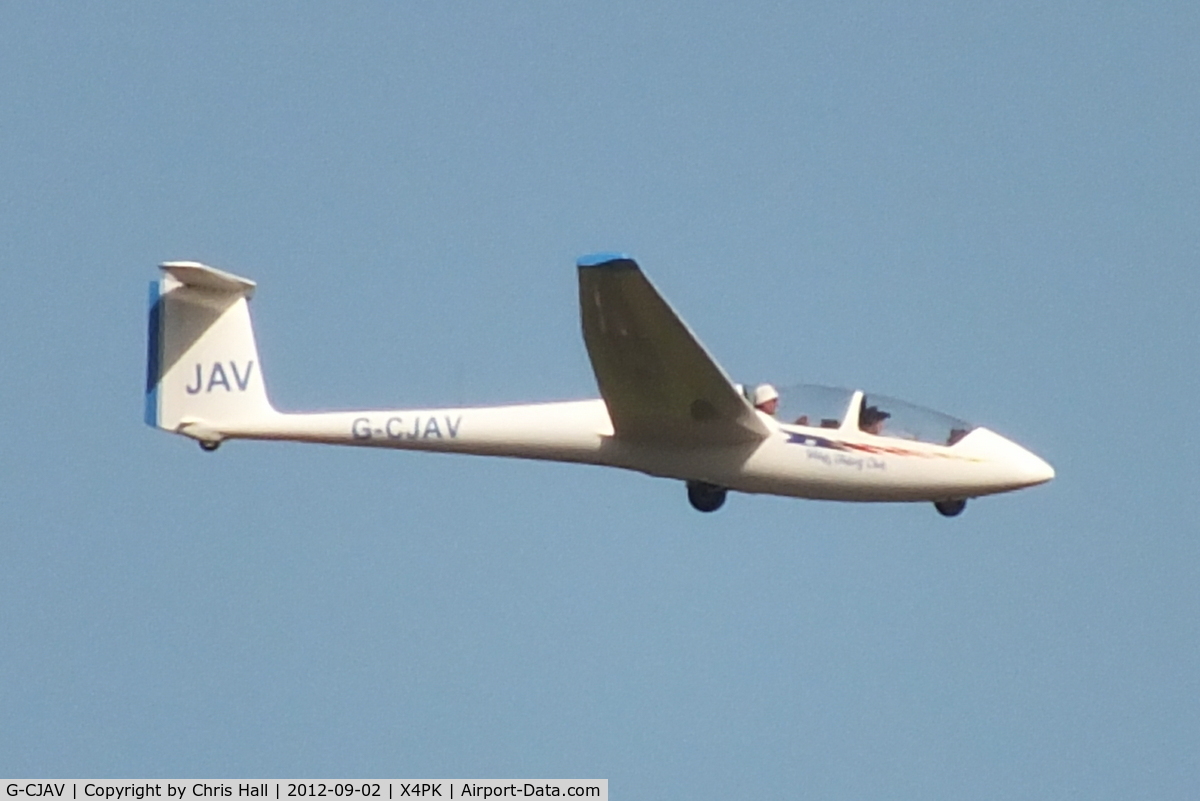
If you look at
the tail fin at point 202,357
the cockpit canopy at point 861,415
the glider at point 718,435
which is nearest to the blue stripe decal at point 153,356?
the tail fin at point 202,357

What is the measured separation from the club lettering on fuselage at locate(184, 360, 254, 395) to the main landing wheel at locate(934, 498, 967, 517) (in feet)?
25.7

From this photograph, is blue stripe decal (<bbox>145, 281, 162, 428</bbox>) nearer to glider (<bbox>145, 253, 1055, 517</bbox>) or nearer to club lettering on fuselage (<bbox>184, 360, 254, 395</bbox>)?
club lettering on fuselage (<bbox>184, 360, 254, 395</bbox>)

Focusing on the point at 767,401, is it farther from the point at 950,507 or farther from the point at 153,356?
the point at 153,356

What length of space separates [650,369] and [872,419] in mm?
2560

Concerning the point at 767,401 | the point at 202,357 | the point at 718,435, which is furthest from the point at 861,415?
the point at 202,357

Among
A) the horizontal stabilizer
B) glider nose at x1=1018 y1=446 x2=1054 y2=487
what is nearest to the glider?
glider nose at x1=1018 y1=446 x2=1054 y2=487

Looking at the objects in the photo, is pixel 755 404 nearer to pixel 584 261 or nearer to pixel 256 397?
pixel 584 261

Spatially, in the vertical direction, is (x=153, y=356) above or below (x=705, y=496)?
above

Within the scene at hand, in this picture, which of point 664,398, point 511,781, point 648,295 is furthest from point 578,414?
point 511,781

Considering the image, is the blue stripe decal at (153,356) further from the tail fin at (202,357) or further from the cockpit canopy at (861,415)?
the cockpit canopy at (861,415)

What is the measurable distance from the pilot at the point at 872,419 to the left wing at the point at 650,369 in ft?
3.43

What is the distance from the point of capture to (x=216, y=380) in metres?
22.0

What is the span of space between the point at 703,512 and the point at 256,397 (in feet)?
17.2

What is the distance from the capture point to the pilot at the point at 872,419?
66.0 ft
